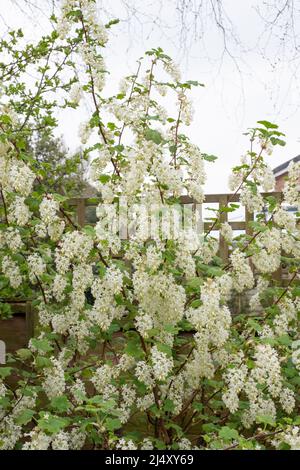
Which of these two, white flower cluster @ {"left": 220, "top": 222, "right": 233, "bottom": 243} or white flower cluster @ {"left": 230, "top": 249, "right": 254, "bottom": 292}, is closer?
white flower cluster @ {"left": 230, "top": 249, "right": 254, "bottom": 292}

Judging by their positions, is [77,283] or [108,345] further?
[108,345]

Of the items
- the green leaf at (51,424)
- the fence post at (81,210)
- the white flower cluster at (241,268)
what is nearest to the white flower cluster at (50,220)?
the white flower cluster at (241,268)

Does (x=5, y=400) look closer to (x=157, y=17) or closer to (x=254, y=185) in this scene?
(x=254, y=185)

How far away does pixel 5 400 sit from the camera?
372 cm

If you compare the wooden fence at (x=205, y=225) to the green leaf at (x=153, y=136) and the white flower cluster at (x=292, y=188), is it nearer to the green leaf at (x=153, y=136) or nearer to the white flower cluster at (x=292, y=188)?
the white flower cluster at (x=292, y=188)

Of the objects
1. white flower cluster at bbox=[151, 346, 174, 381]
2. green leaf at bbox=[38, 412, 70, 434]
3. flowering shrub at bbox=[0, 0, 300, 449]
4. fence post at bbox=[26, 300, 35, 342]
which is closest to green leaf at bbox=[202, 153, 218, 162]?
flowering shrub at bbox=[0, 0, 300, 449]

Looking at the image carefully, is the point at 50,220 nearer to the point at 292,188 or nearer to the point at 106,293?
the point at 106,293

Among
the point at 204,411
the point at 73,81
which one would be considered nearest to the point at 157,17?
the point at 73,81

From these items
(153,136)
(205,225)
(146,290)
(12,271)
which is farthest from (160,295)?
(205,225)

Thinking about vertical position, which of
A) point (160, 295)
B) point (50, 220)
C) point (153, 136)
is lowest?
point (160, 295)

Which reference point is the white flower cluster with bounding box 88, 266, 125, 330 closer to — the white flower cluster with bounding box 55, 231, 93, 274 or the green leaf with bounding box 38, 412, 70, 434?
the white flower cluster with bounding box 55, 231, 93, 274

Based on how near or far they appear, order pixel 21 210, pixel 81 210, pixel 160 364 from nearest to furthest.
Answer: pixel 160 364 < pixel 21 210 < pixel 81 210
